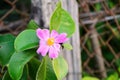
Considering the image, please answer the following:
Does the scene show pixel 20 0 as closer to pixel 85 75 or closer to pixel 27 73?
pixel 85 75

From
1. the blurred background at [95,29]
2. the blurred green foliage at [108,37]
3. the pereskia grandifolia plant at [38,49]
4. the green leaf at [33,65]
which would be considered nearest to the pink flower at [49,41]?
the pereskia grandifolia plant at [38,49]

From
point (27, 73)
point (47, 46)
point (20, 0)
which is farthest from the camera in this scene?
point (20, 0)

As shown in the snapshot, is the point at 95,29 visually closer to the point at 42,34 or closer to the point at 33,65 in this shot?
the point at 33,65

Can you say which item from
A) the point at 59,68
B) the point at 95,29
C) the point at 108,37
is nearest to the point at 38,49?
the point at 59,68

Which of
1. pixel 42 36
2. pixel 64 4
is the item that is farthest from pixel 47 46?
pixel 64 4

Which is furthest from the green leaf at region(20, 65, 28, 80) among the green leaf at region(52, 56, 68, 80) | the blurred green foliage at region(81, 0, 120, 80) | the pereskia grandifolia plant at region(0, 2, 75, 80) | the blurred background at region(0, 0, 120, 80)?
the blurred green foliage at region(81, 0, 120, 80)

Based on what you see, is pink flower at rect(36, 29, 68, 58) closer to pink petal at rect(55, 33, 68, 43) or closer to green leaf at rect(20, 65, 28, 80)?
pink petal at rect(55, 33, 68, 43)
